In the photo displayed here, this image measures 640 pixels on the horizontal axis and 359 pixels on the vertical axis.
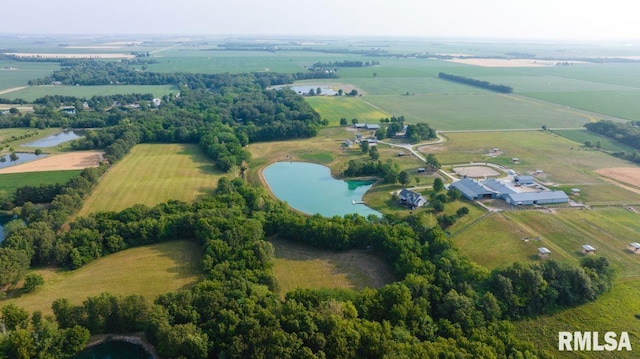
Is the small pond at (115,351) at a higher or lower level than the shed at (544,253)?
lower

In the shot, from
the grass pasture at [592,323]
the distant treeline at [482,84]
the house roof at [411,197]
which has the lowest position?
the grass pasture at [592,323]

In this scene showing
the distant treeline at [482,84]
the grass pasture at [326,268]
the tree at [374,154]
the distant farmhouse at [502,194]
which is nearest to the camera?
the grass pasture at [326,268]

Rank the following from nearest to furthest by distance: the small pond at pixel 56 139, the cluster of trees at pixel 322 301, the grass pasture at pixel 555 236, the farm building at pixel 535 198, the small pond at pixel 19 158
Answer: the cluster of trees at pixel 322 301
the grass pasture at pixel 555 236
the farm building at pixel 535 198
the small pond at pixel 19 158
the small pond at pixel 56 139

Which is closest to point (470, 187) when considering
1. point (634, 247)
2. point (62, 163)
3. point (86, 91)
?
point (634, 247)

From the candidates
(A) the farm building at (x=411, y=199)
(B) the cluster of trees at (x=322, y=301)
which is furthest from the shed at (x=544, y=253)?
(A) the farm building at (x=411, y=199)

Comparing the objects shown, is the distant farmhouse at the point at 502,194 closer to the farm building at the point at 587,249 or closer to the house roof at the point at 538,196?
the house roof at the point at 538,196

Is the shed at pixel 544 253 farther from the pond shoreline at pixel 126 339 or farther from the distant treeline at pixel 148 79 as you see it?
the distant treeline at pixel 148 79

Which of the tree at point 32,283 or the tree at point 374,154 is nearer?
the tree at point 32,283

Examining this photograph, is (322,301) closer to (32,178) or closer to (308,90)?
(32,178)

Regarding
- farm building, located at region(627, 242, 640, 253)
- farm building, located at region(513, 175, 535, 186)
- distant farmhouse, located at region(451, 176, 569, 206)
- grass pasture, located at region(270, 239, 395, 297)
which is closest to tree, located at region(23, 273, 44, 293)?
grass pasture, located at region(270, 239, 395, 297)
